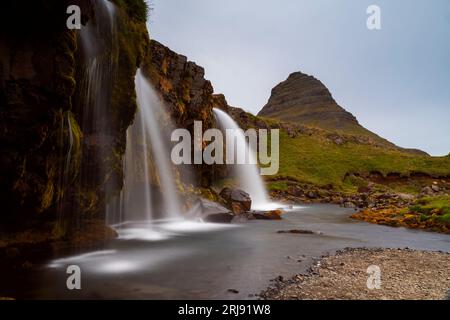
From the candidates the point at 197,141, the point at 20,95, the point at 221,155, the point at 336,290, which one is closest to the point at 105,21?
the point at 20,95

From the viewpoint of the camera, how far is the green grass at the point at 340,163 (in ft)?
330

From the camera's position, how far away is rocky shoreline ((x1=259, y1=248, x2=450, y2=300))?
1149cm

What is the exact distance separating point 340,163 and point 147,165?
9058cm


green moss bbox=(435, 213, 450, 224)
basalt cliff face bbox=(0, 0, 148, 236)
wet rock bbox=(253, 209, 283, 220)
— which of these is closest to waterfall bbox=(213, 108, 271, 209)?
wet rock bbox=(253, 209, 283, 220)

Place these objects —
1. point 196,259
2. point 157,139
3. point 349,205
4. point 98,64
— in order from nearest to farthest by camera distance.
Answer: point 196,259 → point 98,64 → point 157,139 → point 349,205

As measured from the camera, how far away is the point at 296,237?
2555 cm

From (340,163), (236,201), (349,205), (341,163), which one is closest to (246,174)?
(349,205)

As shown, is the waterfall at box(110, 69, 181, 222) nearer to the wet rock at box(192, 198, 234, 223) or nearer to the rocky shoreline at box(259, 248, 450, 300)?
the wet rock at box(192, 198, 234, 223)

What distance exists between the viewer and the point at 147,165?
32.0 m

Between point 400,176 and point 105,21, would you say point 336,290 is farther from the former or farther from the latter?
point 400,176

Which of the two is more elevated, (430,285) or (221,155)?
(221,155)

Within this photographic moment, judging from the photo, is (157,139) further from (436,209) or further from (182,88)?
(436,209)

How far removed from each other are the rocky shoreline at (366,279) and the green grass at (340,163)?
77.9m
